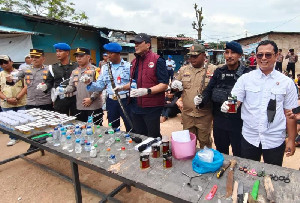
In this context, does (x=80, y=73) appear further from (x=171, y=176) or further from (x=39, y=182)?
(x=171, y=176)

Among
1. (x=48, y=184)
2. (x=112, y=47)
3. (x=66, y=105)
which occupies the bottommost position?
(x=48, y=184)

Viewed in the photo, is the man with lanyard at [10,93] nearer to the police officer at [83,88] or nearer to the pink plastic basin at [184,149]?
the police officer at [83,88]

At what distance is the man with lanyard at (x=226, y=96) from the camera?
2441 millimetres

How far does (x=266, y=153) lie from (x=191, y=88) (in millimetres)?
1275

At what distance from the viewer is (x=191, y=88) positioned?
2.92 m

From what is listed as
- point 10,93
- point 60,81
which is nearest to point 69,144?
point 60,81

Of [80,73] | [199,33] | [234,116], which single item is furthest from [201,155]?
[199,33]

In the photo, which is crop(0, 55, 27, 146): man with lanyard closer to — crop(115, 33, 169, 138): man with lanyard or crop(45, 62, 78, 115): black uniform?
crop(45, 62, 78, 115): black uniform

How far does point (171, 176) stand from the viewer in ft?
5.55

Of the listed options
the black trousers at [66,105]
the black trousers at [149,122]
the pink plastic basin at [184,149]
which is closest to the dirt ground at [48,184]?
the black trousers at [149,122]

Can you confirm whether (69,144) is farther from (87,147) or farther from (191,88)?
(191,88)

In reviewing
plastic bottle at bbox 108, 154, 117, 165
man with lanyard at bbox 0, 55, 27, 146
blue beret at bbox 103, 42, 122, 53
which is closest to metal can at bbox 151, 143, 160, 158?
plastic bottle at bbox 108, 154, 117, 165

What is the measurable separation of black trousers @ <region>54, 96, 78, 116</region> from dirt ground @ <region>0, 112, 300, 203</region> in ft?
3.21

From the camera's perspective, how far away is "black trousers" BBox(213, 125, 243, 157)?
8.27 ft
